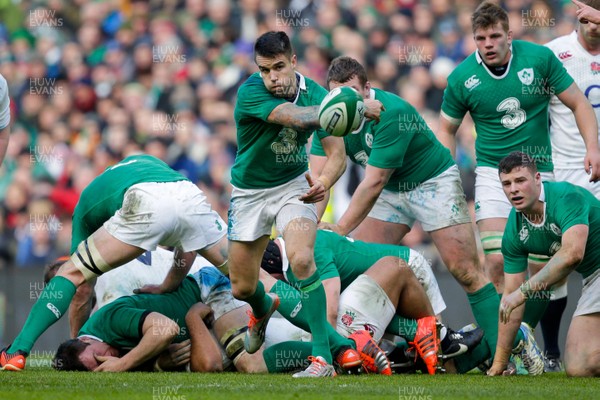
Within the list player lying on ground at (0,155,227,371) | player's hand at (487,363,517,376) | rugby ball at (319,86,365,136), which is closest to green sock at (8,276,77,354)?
player lying on ground at (0,155,227,371)

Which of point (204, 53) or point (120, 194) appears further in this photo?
point (204, 53)

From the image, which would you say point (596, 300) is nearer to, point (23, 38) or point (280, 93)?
point (280, 93)

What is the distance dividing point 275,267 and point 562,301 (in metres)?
2.31

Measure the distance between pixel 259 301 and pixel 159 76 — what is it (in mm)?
7191

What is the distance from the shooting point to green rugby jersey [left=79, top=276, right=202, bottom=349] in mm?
7613

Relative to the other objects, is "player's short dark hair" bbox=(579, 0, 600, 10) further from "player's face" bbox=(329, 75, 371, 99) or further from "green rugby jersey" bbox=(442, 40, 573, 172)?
"player's face" bbox=(329, 75, 371, 99)

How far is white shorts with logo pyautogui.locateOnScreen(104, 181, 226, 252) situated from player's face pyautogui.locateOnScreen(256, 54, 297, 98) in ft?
3.90

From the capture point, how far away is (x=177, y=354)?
7.80 m

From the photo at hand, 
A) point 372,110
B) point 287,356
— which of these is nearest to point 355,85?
point 372,110

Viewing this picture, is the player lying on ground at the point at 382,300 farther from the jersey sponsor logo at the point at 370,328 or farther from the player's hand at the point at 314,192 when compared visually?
the player's hand at the point at 314,192

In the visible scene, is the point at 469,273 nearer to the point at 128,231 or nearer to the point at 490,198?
the point at 490,198

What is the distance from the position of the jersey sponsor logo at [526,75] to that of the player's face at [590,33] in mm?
785

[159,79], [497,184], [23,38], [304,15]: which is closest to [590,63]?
[497,184]

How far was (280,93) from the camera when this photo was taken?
7.01 meters
